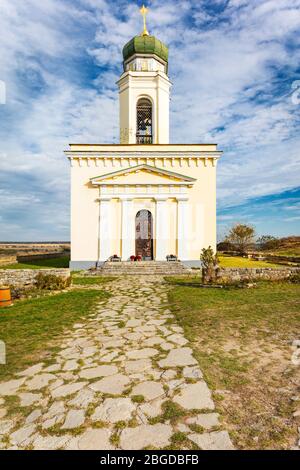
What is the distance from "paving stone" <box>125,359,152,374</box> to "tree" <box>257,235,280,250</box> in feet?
102

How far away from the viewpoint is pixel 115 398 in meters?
3.20

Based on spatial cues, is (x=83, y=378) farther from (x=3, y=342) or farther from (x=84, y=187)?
(x=84, y=187)

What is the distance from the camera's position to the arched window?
72.2 feet

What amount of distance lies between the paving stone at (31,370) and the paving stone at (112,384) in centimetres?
96

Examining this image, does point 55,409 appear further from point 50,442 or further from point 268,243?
point 268,243

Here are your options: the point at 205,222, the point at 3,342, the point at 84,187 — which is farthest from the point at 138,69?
the point at 3,342

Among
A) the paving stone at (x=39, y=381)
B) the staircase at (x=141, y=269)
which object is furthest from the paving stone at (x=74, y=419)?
the staircase at (x=141, y=269)

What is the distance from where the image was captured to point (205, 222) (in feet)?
63.5

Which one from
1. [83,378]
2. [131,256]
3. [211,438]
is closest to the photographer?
[211,438]

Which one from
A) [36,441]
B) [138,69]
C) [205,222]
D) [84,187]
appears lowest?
[36,441]

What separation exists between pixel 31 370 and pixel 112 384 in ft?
4.19

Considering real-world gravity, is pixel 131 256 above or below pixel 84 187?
below

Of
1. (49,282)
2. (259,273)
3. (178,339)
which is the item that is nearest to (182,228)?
(259,273)

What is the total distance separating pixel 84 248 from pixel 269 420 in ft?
56.8
